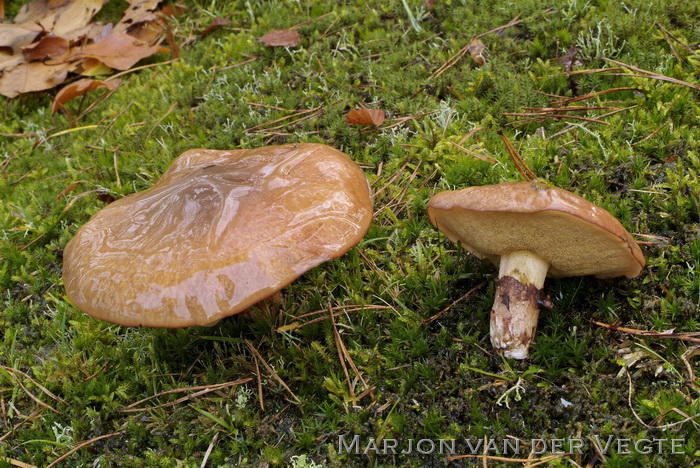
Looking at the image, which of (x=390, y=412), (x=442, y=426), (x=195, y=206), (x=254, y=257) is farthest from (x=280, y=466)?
(x=195, y=206)

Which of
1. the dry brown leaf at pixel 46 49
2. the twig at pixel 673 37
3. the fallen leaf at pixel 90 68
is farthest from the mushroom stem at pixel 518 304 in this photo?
the dry brown leaf at pixel 46 49

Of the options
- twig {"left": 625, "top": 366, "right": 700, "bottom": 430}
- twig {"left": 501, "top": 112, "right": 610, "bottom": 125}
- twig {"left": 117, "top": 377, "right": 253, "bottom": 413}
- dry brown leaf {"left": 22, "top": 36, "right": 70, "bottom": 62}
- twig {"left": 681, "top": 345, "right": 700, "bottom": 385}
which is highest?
dry brown leaf {"left": 22, "top": 36, "right": 70, "bottom": 62}

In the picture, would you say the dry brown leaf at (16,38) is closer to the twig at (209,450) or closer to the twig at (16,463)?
the twig at (16,463)

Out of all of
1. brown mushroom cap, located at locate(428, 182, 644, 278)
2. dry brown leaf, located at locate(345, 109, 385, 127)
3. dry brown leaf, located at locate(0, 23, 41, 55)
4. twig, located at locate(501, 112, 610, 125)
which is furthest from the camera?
dry brown leaf, located at locate(0, 23, 41, 55)

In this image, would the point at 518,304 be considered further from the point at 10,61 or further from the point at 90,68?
the point at 10,61

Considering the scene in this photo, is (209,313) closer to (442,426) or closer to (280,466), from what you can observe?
(280,466)

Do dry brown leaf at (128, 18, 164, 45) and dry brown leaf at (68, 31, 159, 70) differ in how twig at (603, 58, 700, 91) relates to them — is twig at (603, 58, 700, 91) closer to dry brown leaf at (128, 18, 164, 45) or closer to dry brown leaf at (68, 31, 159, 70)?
dry brown leaf at (68, 31, 159, 70)

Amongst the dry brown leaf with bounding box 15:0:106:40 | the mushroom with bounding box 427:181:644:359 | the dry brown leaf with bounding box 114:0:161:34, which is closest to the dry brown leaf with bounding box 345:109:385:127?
the mushroom with bounding box 427:181:644:359
